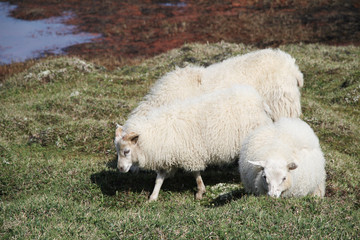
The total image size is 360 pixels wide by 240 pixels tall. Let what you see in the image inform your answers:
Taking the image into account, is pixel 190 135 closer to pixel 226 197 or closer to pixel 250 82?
pixel 226 197

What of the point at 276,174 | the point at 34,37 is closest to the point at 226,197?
the point at 276,174

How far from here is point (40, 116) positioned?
1240 cm

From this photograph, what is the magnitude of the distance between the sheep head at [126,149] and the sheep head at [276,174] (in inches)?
100

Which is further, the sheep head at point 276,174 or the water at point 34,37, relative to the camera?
the water at point 34,37

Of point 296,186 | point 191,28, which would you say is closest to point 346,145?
point 296,186

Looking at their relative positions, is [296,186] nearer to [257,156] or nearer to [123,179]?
[257,156]

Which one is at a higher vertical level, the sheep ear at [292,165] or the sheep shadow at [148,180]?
the sheep ear at [292,165]

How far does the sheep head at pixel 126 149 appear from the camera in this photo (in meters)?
7.45

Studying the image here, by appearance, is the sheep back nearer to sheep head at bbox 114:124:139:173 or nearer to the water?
sheep head at bbox 114:124:139:173

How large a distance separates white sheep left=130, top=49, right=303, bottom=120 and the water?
20.4 meters

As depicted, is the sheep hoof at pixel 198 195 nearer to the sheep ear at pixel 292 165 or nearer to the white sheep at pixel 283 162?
the white sheep at pixel 283 162

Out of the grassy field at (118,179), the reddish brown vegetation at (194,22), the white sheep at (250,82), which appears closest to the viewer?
the grassy field at (118,179)

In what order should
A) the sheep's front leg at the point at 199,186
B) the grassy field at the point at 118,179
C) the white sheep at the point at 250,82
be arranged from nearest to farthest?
the grassy field at the point at 118,179 < the sheep's front leg at the point at 199,186 < the white sheep at the point at 250,82

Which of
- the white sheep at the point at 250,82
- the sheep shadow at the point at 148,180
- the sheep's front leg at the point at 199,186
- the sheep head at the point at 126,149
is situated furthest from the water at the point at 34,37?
the sheep's front leg at the point at 199,186
